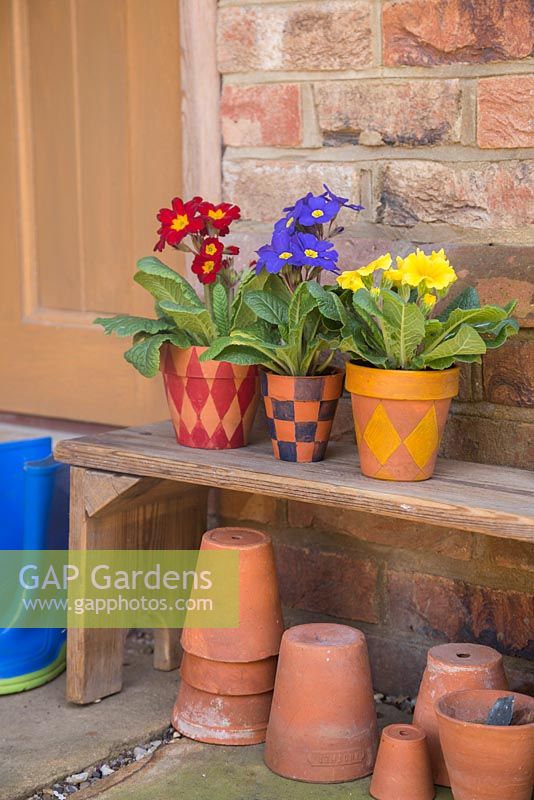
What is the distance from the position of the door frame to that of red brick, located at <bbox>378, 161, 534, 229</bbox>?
1.45ft

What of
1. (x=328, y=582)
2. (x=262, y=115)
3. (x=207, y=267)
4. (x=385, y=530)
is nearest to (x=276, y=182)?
(x=262, y=115)

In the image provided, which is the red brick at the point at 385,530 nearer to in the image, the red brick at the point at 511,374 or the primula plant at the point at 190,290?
the red brick at the point at 511,374

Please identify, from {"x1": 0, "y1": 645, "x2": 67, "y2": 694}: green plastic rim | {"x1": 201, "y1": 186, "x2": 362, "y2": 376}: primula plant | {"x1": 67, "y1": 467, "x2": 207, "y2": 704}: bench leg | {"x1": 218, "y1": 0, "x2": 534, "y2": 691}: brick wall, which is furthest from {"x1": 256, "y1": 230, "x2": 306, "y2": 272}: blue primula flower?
{"x1": 0, "y1": 645, "x2": 67, "y2": 694}: green plastic rim

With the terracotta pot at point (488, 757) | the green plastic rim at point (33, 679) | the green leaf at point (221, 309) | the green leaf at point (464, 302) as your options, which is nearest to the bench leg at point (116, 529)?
the green plastic rim at point (33, 679)

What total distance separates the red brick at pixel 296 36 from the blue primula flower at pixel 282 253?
0.50 m

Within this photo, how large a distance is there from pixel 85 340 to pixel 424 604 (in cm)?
116

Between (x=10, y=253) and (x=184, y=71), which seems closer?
(x=184, y=71)

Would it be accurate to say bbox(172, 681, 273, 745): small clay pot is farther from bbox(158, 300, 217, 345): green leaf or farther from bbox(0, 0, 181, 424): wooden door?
bbox(0, 0, 181, 424): wooden door

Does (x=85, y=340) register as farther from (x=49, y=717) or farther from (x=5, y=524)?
(x=49, y=717)

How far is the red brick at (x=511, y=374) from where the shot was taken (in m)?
2.39

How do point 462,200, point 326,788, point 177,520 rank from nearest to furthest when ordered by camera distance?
point 326,788
point 462,200
point 177,520

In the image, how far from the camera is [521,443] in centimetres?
243

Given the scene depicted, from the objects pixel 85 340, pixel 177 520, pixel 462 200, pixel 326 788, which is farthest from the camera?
pixel 85 340

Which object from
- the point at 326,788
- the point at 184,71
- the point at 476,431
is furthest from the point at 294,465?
the point at 184,71
